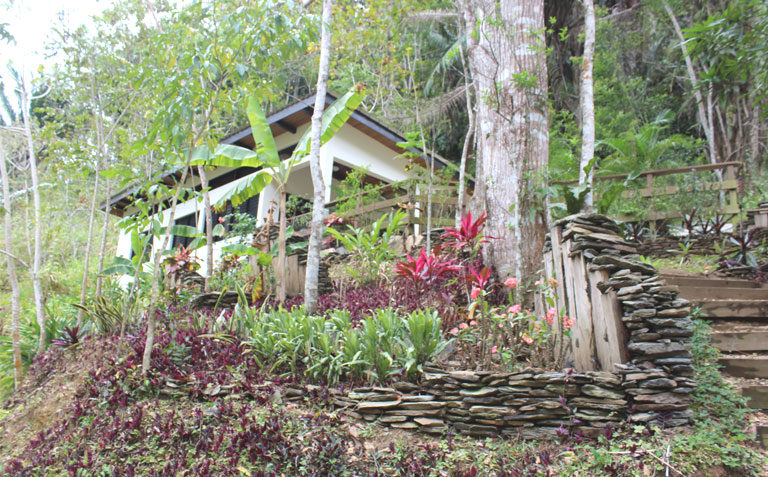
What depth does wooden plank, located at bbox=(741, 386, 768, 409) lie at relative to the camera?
3.26 meters

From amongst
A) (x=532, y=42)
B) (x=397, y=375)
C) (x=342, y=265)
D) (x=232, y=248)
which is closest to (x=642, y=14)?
(x=532, y=42)

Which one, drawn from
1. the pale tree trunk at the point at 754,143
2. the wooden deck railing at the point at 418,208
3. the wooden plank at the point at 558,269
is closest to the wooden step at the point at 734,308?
the wooden plank at the point at 558,269

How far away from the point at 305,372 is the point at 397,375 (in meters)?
0.83

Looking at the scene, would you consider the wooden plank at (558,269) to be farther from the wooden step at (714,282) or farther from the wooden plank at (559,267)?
the wooden step at (714,282)

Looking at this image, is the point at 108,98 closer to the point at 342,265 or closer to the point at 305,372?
the point at 342,265

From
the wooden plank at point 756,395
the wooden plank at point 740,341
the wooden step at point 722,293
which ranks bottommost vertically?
the wooden plank at point 756,395

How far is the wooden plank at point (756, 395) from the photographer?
10.7 feet

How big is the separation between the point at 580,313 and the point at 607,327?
0.37 m

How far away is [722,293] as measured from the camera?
5117mm

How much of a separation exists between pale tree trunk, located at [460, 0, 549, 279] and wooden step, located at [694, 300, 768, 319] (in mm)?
1791

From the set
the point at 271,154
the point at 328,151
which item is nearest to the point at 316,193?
the point at 271,154

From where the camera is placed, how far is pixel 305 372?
13.1 feet

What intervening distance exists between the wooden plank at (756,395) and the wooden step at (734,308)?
1406mm

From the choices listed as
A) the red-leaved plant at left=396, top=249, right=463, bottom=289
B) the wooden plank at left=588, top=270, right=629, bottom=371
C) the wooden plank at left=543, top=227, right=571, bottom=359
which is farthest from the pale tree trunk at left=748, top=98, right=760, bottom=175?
the wooden plank at left=588, top=270, right=629, bottom=371
